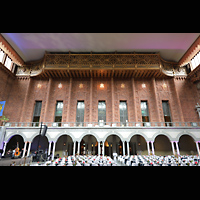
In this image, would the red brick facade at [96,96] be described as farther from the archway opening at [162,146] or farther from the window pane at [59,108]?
the archway opening at [162,146]

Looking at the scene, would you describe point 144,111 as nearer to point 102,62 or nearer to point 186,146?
point 186,146

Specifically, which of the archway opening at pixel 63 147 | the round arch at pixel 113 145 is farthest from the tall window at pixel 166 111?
the archway opening at pixel 63 147

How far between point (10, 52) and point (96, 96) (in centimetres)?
1408

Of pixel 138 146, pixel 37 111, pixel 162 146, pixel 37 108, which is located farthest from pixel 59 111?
pixel 162 146

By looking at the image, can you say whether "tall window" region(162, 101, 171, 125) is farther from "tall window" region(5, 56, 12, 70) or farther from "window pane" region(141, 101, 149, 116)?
"tall window" region(5, 56, 12, 70)

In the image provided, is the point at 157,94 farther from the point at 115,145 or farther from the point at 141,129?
the point at 115,145

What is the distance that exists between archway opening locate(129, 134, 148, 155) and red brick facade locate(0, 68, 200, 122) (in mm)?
2703

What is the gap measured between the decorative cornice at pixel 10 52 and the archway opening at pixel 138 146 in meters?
21.5

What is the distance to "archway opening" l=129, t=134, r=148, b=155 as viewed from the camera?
1770 centimetres

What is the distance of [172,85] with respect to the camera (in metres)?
20.7

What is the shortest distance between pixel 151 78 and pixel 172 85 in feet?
11.4

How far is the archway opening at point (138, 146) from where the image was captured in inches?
697

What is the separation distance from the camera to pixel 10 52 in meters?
18.7
